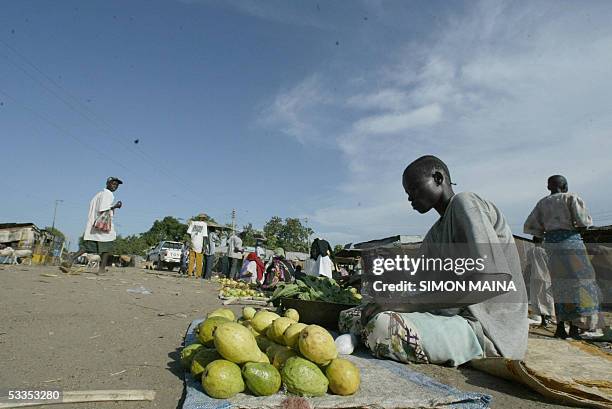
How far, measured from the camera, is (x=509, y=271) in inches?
104

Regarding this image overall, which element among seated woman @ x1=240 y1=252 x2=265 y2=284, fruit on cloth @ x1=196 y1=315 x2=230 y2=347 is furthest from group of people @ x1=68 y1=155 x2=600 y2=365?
seated woman @ x1=240 y1=252 x2=265 y2=284

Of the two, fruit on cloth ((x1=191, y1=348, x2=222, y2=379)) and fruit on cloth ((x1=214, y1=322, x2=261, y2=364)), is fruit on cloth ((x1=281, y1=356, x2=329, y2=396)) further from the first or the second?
fruit on cloth ((x1=191, y1=348, x2=222, y2=379))

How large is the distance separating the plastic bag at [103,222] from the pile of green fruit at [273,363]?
756 cm

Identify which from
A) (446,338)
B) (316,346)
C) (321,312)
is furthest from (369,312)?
(321,312)

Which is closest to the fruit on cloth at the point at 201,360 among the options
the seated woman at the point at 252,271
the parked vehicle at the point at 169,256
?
the seated woman at the point at 252,271

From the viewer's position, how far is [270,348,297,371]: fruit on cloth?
220 cm

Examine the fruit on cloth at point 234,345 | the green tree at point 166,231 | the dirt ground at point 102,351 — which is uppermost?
the green tree at point 166,231

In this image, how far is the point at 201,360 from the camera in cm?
225

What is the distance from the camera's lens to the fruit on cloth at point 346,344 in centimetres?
292

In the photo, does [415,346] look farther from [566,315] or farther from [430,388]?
[566,315]

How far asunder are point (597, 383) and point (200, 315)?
437cm

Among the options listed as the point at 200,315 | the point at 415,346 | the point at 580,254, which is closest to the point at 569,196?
the point at 580,254

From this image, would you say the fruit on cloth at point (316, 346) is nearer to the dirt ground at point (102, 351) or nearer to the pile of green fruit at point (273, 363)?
the pile of green fruit at point (273, 363)

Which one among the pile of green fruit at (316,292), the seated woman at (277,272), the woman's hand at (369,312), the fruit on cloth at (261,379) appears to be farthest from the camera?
the seated woman at (277,272)
